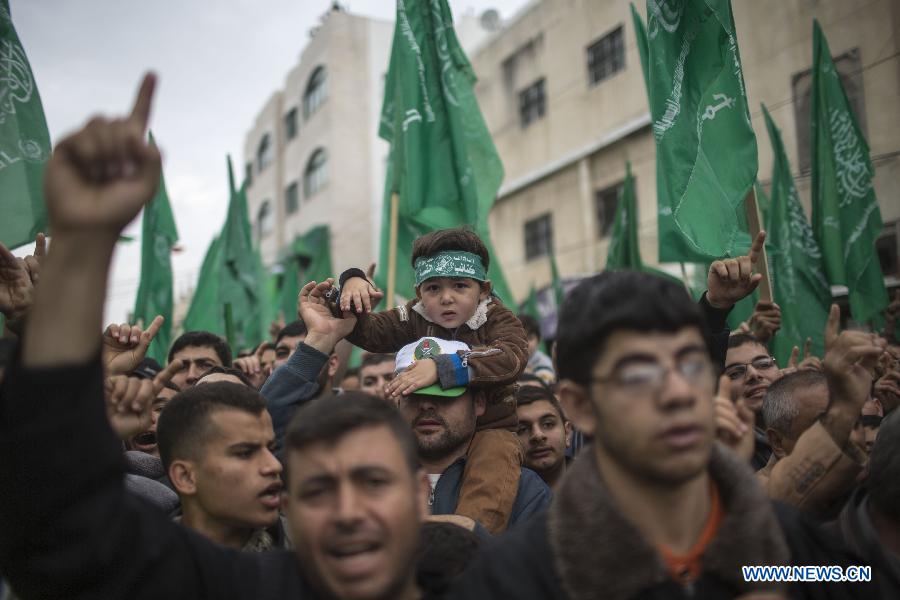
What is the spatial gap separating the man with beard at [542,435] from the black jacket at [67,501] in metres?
2.70

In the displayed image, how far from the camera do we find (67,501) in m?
1.50

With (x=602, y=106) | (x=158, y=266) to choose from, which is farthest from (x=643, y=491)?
(x=602, y=106)

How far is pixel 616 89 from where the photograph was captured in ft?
55.8

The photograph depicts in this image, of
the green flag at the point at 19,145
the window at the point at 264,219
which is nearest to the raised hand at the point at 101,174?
the green flag at the point at 19,145

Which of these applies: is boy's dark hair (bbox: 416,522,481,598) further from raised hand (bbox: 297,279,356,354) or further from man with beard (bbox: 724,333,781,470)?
man with beard (bbox: 724,333,781,470)

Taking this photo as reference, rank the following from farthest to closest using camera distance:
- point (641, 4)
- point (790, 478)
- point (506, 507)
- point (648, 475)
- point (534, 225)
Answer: point (534, 225) < point (641, 4) < point (506, 507) < point (790, 478) < point (648, 475)

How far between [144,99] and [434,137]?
4.65 metres

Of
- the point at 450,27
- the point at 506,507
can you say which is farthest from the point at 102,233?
the point at 450,27

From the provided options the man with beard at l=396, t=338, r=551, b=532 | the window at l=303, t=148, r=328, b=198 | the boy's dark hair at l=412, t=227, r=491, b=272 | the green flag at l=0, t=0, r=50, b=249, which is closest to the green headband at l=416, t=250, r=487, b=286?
the boy's dark hair at l=412, t=227, r=491, b=272

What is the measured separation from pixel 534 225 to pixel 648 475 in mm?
18442

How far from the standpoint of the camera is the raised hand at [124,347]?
2.83 m

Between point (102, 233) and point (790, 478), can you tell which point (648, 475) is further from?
point (102, 233)

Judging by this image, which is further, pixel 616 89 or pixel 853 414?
pixel 616 89

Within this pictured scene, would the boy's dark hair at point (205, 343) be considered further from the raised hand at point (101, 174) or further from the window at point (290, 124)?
the window at point (290, 124)
